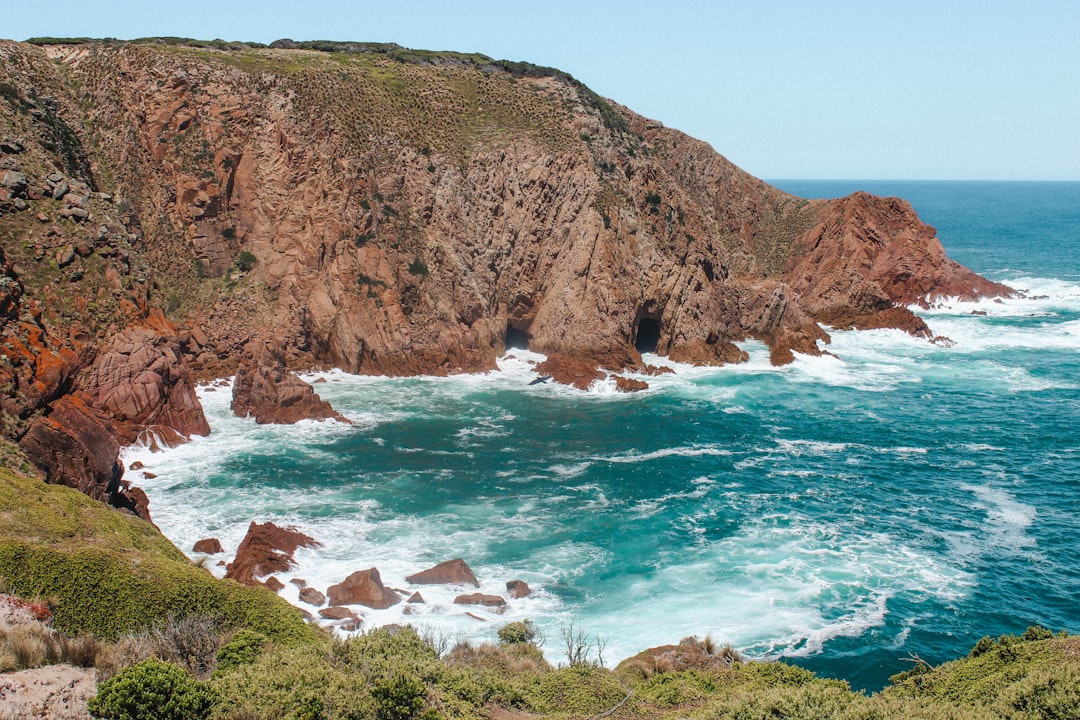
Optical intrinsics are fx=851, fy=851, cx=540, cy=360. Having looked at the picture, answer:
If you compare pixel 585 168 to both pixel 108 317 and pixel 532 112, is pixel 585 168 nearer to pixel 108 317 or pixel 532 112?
pixel 532 112

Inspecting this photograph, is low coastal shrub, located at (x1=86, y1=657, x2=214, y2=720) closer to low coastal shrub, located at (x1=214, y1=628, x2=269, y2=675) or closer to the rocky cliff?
low coastal shrub, located at (x1=214, y1=628, x2=269, y2=675)

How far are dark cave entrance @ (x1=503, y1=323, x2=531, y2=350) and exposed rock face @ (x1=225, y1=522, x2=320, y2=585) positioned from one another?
3927 centimetres

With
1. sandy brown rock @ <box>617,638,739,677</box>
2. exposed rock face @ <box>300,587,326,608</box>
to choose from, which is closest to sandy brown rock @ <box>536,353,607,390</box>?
exposed rock face @ <box>300,587,326,608</box>

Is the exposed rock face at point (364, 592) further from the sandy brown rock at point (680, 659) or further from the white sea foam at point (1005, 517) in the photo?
the white sea foam at point (1005, 517)

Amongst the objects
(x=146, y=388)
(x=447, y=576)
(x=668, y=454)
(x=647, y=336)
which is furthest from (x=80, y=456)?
(x=647, y=336)

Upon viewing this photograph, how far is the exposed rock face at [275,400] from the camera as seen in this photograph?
54.3m

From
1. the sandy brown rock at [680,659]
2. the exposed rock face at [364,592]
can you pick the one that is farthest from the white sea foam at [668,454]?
the sandy brown rock at [680,659]

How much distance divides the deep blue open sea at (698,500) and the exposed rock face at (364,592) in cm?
67

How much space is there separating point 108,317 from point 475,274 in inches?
1159

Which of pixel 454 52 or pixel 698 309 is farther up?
pixel 454 52

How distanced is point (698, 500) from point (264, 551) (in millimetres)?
→ 21211

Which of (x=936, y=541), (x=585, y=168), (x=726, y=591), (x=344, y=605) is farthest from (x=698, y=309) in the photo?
(x=344, y=605)

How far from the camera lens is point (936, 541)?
38500mm

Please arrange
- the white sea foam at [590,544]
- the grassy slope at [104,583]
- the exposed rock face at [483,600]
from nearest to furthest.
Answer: the grassy slope at [104,583] → the white sea foam at [590,544] → the exposed rock face at [483,600]
